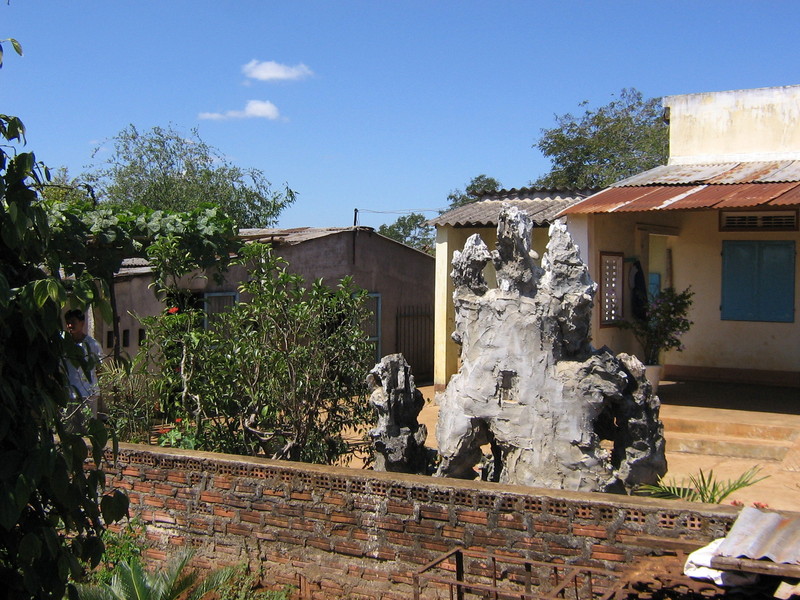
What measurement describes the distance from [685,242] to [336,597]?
9189 mm

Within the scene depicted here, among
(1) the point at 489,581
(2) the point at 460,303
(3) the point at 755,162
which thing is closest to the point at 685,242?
(3) the point at 755,162

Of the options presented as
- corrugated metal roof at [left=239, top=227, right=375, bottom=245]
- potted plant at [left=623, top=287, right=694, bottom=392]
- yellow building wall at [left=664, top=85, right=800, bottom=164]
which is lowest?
potted plant at [left=623, top=287, right=694, bottom=392]

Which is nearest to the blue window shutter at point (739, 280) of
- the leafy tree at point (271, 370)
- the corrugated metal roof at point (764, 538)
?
the leafy tree at point (271, 370)

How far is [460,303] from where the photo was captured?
6.11m

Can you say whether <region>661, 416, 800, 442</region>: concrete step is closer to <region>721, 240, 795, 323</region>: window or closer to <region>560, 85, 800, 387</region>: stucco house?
<region>560, 85, 800, 387</region>: stucco house

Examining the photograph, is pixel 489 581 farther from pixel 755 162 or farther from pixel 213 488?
pixel 755 162

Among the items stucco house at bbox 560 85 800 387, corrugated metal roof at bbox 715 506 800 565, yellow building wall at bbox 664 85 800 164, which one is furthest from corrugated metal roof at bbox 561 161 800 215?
corrugated metal roof at bbox 715 506 800 565

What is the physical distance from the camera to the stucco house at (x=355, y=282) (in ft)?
38.3

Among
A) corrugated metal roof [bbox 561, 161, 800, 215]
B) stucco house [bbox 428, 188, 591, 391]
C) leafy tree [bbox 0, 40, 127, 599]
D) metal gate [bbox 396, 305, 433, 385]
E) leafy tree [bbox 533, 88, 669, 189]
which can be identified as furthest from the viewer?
leafy tree [bbox 533, 88, 669, 189]

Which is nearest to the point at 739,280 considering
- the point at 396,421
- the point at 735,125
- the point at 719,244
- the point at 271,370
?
the point at 719,244

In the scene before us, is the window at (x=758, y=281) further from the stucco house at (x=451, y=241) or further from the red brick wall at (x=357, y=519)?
the red brick wall at (x=357, y=519)

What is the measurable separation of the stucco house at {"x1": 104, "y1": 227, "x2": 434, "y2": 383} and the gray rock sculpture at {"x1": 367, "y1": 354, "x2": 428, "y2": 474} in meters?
5.44

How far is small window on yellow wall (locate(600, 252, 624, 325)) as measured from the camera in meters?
11.2

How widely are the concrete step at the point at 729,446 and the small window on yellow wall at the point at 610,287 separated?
2324 mm
